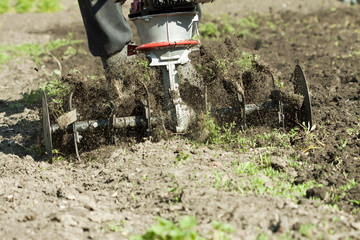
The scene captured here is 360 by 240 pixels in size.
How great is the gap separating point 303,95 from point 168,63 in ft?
3.60

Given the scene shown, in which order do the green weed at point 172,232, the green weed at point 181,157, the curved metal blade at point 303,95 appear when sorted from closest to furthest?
the green weed at point 172,232
the green weed at point 181,157
the curved metal blade at point 303,95

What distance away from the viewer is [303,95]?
3865 mm

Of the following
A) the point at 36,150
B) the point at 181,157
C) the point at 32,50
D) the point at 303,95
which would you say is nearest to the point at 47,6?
the point at 32,50

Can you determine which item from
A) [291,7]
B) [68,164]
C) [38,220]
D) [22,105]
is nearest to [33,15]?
[291,7]

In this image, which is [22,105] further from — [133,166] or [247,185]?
[247,185]

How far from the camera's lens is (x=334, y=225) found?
7.92 feet

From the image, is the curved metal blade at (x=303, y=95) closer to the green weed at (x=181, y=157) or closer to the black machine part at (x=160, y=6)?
the black machine part at (x=160, y=6)

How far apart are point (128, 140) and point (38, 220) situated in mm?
1366

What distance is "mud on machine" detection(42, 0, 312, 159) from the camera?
3643 millimetres

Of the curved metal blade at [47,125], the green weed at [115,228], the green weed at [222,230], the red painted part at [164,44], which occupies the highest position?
the red painted part at [164,44]

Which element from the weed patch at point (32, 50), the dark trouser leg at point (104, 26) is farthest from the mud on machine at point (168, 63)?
the weed patch at point (32, 50)

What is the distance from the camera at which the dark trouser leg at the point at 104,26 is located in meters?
4.32

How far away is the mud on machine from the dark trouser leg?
63cm

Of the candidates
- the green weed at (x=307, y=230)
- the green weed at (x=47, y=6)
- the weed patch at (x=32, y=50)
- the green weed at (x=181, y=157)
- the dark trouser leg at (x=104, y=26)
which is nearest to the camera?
the green weed at (x=307, y=230)
